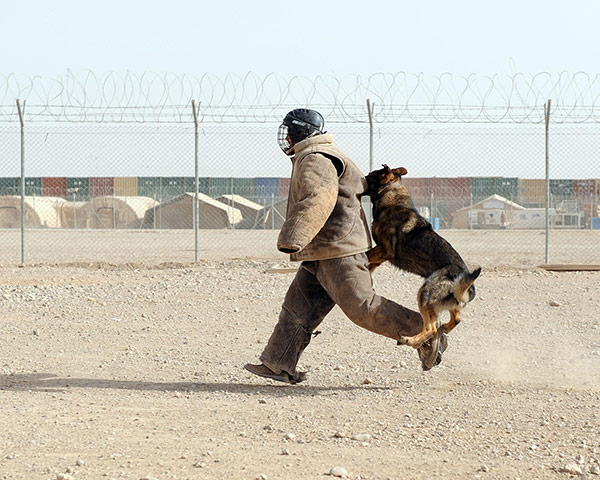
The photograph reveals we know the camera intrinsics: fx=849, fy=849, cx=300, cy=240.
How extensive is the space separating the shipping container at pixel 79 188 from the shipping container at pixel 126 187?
4.94ft

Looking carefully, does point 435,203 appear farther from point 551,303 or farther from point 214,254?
point 551,303

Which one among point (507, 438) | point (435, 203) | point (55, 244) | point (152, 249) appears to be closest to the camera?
point (507, 438)

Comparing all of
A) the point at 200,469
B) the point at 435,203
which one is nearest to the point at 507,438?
the point at 200,469

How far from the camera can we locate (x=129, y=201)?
3675cm

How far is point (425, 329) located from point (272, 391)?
1052 millimetres

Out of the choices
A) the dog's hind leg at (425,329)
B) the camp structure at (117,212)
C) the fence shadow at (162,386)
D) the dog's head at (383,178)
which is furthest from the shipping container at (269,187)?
the dog's hind leg at (425,329)

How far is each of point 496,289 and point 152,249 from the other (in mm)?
11907

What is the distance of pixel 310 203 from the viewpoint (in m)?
4.95

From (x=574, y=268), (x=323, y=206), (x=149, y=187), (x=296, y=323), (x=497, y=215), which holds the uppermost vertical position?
(x=323, y=206)

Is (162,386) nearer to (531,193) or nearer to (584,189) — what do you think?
(531,193)

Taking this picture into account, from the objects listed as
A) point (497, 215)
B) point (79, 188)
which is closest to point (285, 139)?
point (497, 215)

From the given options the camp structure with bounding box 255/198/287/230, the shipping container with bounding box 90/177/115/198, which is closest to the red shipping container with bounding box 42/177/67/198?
the shipping container with bounding box 90/177/115/198

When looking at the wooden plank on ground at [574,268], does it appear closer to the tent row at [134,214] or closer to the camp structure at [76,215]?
the tent row at [134,214]

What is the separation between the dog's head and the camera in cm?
539
